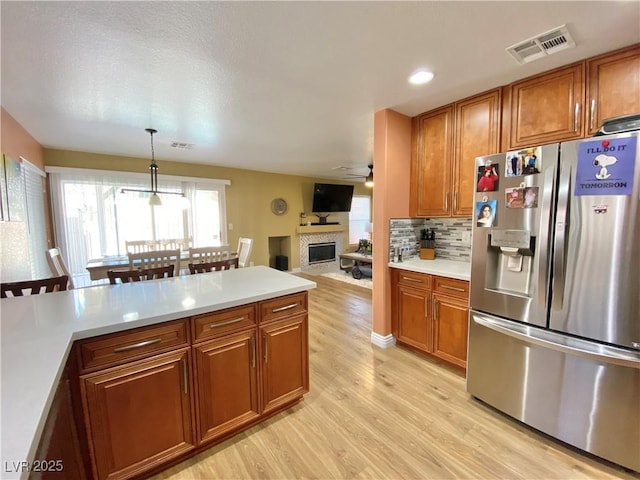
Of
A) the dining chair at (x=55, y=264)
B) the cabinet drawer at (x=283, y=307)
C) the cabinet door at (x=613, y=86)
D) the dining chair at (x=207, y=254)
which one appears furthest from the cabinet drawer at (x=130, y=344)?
the cabinet door at (x=613, y=86)

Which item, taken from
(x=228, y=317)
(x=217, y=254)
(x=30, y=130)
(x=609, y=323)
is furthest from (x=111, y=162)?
(x=609, y=323)

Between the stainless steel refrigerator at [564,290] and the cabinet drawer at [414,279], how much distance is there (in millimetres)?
565

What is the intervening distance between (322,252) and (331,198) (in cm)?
146

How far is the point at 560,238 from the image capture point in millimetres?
1571

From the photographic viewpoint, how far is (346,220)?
7.99 meters

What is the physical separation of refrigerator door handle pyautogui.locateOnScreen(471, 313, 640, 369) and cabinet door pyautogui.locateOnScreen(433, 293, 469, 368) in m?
0.37

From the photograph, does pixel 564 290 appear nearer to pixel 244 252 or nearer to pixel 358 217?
pixel 244 252

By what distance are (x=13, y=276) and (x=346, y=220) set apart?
661 cm

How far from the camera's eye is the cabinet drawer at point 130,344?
1213 mm

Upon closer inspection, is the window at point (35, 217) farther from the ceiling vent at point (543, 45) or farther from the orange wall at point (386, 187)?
the ceiling vent at point (543, 45)

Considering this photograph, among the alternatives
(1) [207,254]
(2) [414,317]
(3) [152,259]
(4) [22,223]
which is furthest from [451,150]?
(4) [22,223]

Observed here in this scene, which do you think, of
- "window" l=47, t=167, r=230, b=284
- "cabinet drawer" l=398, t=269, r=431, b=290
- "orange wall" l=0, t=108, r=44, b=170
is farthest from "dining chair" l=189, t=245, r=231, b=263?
"cabinet drawer" l=398, t=269, r=431, b=290

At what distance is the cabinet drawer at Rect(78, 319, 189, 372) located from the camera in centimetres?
121

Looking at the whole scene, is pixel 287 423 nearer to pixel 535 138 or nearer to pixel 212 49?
pixel 212 49
